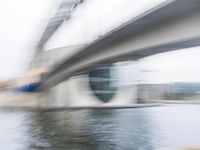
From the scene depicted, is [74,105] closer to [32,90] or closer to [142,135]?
[32,90]

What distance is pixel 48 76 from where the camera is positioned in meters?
67.9

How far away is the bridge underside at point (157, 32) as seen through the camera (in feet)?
58.6

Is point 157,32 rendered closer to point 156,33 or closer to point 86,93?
point 156,33

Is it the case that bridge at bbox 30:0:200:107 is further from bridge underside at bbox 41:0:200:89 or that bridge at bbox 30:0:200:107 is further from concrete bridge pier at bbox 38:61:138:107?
concrete bridge pier at bbox 38:61:138:107

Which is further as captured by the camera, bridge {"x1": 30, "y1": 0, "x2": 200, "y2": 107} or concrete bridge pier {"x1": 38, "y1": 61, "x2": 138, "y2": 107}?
concrete bridge pier {"x1": 38, "y1": 61, "x2": 138, "y2": 107}

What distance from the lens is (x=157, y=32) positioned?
69.7 ft

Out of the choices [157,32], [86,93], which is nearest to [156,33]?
[157,32]

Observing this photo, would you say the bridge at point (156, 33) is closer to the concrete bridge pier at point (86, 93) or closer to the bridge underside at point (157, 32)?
the bridge underside at point (157, 32)

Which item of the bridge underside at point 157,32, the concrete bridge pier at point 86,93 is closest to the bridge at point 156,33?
the bridge underside at point 157,32

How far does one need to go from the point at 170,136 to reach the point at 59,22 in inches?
1706

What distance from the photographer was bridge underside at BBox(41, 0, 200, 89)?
17859 millimetres

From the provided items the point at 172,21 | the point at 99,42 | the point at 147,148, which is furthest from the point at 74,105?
the point at 172,21

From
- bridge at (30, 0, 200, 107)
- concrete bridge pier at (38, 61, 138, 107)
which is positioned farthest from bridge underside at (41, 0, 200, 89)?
concrete bridge pier at (38, 61, 138, 107)

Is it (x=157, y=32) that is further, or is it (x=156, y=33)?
(x=156, y=33)
